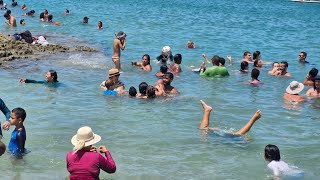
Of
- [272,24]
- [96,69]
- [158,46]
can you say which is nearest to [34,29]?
[158,46]

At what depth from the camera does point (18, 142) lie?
8203 mm

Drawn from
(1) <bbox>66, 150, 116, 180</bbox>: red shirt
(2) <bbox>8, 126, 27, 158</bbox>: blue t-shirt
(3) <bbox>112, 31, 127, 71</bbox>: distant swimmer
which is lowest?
(2) <bbox>8, 126, 27, 158</bbox>: blue t-shirt

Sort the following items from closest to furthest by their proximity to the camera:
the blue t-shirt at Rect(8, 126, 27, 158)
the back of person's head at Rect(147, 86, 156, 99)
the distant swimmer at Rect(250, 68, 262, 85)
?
the blue t-shirt at Rect(8, 126, 27, 158) < the back of person's head at Rect(147, 86, 156, 99) < the distant swimmer at Rect(250, 68, 262, 85)

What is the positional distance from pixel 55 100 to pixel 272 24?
27.1m

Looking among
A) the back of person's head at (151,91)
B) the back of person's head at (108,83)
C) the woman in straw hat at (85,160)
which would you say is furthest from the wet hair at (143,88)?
the woman in straw hat at (85,160)

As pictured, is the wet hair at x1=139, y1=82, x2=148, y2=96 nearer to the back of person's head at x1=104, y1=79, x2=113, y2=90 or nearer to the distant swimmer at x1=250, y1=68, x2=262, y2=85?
the back of person's head at x1=104, y1=79, x2=113, y2=90

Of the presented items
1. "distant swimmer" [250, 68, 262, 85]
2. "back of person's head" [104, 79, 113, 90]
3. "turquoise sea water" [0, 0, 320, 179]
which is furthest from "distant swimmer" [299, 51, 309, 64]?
"back of person's head" [104, 79, 113, 90]

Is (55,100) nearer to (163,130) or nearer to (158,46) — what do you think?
(163,130)

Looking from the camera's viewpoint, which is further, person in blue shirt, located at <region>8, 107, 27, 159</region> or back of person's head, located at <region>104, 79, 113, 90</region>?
back of person's head, located at <region>104, 79, 113, 90</region>

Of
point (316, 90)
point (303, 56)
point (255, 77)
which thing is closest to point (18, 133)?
point (316, 90)

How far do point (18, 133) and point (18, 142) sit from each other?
0.94 feet

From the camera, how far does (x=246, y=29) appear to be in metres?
33.2

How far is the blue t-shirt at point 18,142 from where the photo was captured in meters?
8.01

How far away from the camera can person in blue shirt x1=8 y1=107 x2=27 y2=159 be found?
7.82 meters
